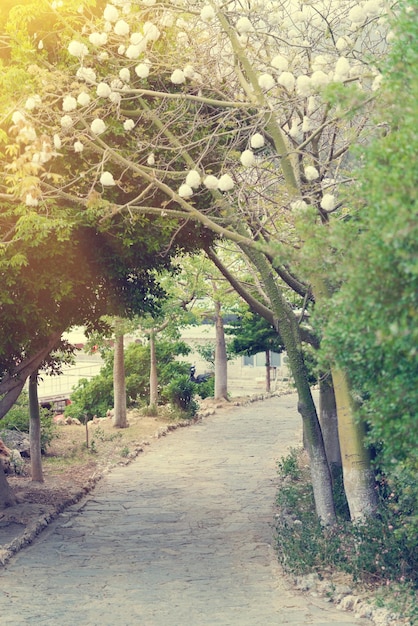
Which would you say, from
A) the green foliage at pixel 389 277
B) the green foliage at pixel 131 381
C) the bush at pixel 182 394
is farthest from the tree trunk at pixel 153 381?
the green foliage at pixel 389 277

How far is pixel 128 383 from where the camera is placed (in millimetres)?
31078

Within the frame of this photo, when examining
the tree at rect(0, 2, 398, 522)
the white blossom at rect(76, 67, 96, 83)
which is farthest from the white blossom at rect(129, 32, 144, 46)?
the white blossom at rect(76, 67, 96, 83)

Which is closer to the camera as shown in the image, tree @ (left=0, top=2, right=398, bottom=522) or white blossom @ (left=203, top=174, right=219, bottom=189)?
white blossom @ (left=203, top=174, right=219, bottom=189)

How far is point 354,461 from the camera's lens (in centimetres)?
1248

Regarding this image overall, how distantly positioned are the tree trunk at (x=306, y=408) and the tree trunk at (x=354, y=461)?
2.38 ft

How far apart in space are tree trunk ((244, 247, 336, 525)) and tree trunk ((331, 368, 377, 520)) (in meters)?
0.73

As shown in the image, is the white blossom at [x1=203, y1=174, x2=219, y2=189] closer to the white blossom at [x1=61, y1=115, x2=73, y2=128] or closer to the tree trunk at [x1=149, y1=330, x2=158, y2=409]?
the white blossom at [x1=61, y1=115, x2=73, y2=128]

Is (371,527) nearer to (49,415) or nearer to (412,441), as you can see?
(412,441)

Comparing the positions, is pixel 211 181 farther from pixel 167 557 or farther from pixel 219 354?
pixel 219 354

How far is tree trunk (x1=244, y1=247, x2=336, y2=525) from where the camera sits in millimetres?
13250

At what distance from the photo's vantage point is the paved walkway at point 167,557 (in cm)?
1077

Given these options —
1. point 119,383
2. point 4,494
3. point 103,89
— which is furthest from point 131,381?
point 103,89

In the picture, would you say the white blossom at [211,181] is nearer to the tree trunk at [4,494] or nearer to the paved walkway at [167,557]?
the paved walkway at [167,557]

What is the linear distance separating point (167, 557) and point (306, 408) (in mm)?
3113
